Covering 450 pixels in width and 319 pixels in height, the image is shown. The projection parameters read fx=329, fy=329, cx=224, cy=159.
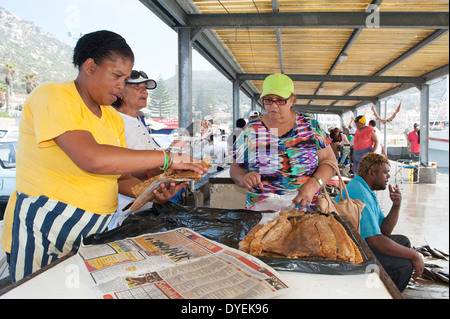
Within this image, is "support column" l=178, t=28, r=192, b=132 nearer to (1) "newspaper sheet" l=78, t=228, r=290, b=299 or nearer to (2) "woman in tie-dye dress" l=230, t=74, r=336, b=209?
(2) "woman in tie-dye dress" l=230, t=74, r=336, b=209

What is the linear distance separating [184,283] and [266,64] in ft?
33.0

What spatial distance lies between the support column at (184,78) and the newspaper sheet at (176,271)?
475 cm

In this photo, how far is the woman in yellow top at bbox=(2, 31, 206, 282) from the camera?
52.9 inches

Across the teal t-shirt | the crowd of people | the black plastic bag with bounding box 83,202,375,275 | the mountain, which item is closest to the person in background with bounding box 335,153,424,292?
the teal t-shirt

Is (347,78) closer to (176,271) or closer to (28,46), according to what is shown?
(28,46)

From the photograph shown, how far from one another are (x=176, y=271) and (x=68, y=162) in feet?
2.23

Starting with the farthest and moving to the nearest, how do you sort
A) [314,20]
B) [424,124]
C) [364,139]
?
[424,124], [364,139], [314,20]

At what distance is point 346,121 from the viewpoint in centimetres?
2844

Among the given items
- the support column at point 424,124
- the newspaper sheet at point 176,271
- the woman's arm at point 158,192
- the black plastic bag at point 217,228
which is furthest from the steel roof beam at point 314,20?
the support column at point 424,124

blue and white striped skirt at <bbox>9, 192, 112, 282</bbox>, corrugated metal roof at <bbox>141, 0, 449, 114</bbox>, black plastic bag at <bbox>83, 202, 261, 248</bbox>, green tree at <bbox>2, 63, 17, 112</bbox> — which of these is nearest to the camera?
blue and white striped skirt at <bbox>9, 192, 112, 282</bbox>

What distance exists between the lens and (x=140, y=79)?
278 centimetres

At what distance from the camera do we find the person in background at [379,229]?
9.04 ft

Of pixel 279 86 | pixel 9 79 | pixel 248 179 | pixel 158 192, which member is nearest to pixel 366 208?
pixel 248 179


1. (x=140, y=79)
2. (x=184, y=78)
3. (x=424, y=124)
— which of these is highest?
(x=184, y=78)
